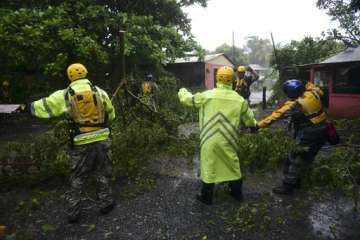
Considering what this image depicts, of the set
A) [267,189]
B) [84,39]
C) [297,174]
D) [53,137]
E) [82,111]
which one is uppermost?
[84,39]

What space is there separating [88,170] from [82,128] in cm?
62

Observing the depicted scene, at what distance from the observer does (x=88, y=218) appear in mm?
3988

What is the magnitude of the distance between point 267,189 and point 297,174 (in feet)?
1.92

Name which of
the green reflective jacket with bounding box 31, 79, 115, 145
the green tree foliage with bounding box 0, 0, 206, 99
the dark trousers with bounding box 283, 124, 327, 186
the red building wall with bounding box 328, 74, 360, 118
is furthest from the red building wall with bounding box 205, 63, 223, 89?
the green reflective jacket with bounding box 31, 79, 115, 145

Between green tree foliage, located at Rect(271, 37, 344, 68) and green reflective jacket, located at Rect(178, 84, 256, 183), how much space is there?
15.7m

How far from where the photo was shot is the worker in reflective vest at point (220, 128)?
13.0ft

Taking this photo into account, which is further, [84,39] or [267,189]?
[84,39]

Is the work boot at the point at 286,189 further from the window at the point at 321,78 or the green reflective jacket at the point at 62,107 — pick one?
the window at the point at 321,78

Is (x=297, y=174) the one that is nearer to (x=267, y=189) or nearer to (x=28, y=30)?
(x=267, y=189)

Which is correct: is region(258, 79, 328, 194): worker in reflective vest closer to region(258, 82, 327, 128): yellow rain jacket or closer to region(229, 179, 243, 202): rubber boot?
region(258, 82, 327, 128): yellow rain jacket

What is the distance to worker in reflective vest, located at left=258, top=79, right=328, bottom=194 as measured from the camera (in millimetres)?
4160

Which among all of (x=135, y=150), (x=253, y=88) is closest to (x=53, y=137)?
(x=135, y=150)

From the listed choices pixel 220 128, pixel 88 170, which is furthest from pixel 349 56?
pixel 88 170

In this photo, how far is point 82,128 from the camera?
3.87 m
